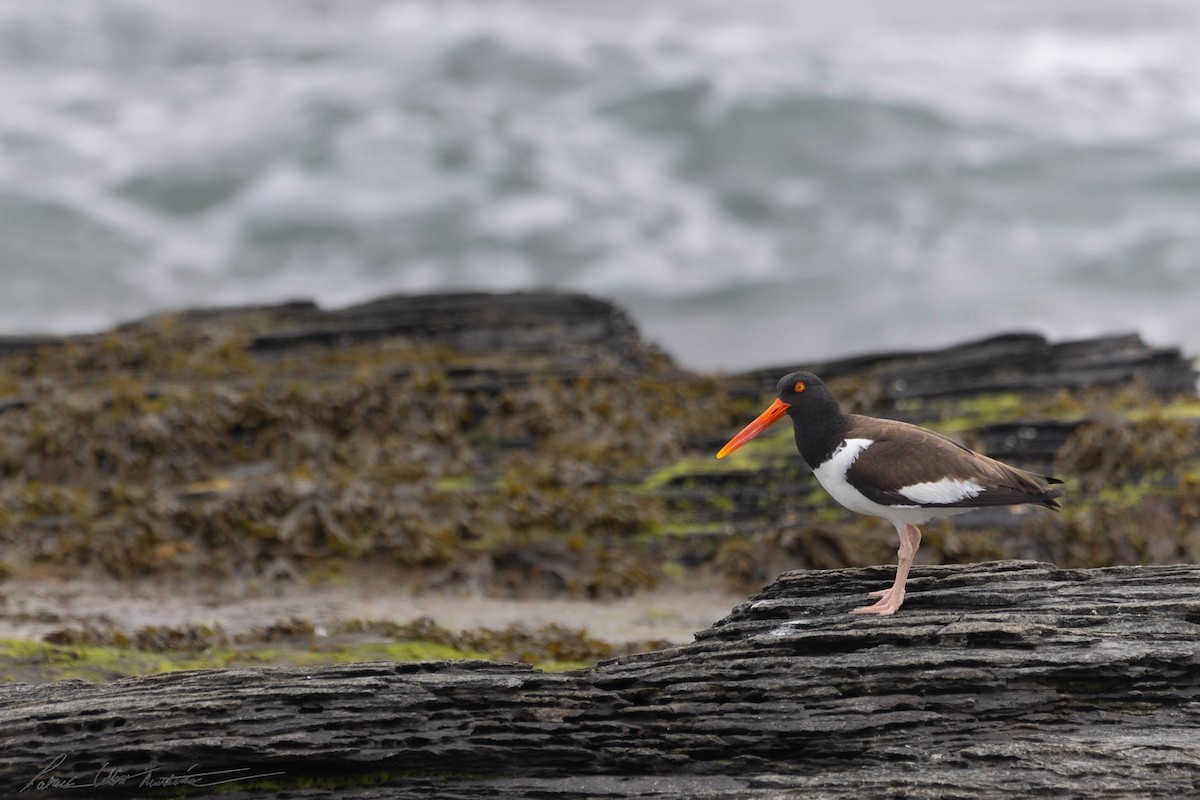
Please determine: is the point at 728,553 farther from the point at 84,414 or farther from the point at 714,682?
the point at 84,414

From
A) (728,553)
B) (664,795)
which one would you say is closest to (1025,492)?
(664,795)

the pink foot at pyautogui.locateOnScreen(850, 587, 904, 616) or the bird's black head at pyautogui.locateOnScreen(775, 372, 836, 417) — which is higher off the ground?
the bird's black head at pyautogui.locateOnScreen(775, 372, 836, 417)

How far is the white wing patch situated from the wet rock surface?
0.60 meters

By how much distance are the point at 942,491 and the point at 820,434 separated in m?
0.74

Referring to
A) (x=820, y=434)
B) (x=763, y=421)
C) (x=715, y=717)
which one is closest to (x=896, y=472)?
(x=820, y=434)

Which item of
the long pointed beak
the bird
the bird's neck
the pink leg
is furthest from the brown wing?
the long pointed beak

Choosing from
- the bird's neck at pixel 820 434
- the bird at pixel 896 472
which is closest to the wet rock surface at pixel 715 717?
the bird at pixel 896 472

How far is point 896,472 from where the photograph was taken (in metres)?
6.14

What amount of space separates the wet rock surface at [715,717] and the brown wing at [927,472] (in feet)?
1.94

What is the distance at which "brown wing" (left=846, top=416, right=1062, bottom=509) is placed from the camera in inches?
242

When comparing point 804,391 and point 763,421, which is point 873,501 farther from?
point 763,421

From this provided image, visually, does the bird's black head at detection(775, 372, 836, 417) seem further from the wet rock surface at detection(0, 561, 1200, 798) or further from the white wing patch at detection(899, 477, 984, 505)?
the wet rock surface at detection(0, 561, 1200, 798)

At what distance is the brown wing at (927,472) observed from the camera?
614 centimetres

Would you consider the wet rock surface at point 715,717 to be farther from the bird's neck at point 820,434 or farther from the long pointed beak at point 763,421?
the long pointed beak at point 763,421
